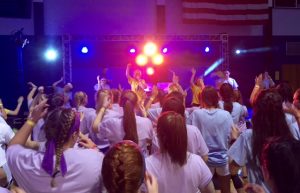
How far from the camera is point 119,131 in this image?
3918 millimetres

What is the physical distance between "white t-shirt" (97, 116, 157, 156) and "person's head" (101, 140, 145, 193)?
2029mm

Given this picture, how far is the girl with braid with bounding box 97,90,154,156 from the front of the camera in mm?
3824

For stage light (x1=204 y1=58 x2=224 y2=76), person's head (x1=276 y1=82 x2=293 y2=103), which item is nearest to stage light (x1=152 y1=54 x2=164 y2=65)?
stage light (x1=204 y1=58 x2=224 y2=76)

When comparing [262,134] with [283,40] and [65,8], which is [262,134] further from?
[283,40]

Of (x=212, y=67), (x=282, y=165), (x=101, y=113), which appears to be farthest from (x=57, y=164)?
(x=212, y=67)

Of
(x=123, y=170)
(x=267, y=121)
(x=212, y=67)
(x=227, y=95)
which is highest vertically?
(x=212, y=67)

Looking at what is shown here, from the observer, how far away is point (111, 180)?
5.97 ft

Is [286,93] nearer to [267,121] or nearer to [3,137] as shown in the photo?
[267,121]

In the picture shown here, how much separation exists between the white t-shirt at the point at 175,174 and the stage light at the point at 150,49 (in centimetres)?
988

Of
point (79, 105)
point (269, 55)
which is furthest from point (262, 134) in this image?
point (269, 55)

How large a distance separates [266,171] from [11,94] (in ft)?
39.1

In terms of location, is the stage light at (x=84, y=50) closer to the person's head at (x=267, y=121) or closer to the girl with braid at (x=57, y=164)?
the person's head at (x=267, y=121)

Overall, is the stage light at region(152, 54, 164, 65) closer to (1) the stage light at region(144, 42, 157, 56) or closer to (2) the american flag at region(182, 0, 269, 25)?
(1) the stage light at region(144, 42, 157, 56)

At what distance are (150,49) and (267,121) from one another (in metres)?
9.84
